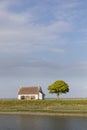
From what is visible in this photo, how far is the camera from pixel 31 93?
9050 centimetres

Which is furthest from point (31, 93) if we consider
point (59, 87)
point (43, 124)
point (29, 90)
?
point (43, 124)

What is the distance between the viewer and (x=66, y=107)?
2793 inches

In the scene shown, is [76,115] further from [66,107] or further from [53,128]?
[53,128]

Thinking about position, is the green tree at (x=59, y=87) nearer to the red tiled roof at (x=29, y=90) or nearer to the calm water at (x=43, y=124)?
the red tiled roof at (x=29, y=90)

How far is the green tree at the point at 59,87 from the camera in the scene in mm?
88188

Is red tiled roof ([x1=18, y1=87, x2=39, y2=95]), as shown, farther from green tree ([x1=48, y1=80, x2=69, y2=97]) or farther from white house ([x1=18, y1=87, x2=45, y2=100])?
green tree ([x1=48, y1=80, x2=69, y2=97])

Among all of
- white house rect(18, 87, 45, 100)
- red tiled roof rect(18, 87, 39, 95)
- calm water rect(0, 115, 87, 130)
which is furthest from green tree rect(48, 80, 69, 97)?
calm water rect(0, 115, 87, 130)

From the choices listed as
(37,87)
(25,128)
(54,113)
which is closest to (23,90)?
(37,87)

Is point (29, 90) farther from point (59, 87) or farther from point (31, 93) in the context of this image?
point (59, 87)

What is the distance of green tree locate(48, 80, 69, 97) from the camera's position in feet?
289

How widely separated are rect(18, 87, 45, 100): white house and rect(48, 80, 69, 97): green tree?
291 cm

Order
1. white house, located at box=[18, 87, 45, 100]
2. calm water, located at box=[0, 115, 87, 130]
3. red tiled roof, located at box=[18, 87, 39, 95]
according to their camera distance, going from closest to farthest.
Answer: calm water, located at box=[0, 115, 87, 130]
white house, located at box=[18, 87, 45, 100]
red tiled roof, located at box=[18, 87, 39, 95]

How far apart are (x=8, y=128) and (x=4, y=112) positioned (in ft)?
91.7

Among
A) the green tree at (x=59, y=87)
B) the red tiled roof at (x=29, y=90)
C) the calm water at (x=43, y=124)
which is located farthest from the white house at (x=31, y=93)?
the calm water at (x=43, y=124)
